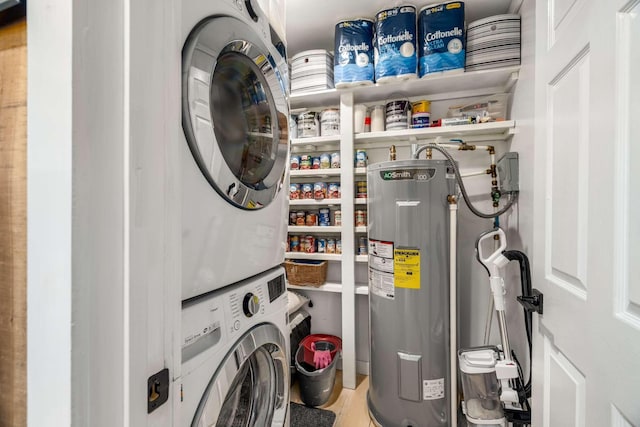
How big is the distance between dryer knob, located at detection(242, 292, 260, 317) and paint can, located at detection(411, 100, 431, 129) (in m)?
1.53

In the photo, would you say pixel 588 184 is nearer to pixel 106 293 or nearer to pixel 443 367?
pixel 106 293

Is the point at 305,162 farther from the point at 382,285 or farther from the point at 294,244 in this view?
the point at 382,285

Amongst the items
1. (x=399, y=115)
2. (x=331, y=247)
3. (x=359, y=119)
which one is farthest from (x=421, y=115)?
(x=331, y=247)

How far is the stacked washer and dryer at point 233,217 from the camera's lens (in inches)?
22.9

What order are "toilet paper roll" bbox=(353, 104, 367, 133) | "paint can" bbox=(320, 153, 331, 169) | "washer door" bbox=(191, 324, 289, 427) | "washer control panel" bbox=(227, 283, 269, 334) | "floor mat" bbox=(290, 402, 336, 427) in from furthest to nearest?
"paint can" bbox=(320, 153, 331, 169)
"toilet paper roll" bbox=(353, 104, 367, 133)
"floor mat" bbox=(290, 402, 336, 427)
"washer door" bbox=(191, 324, 289, 427)
"washer control panel" bbox=(227, 283, 269, 334)

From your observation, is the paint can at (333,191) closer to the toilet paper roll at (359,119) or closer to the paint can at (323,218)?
the paint can at (323,218)

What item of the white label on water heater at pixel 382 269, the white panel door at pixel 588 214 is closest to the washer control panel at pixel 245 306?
the white panel door at pixel 588 214

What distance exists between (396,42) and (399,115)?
0.42 meters

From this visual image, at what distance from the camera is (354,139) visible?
1.96 m

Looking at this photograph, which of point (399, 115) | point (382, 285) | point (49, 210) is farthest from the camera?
point (399, 115)

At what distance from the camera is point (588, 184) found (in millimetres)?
653

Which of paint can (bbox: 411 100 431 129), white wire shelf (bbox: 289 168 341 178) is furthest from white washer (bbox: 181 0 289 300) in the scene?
paint can (bbox: 411 100 431 129)

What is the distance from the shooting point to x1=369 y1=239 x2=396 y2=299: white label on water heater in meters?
1.58

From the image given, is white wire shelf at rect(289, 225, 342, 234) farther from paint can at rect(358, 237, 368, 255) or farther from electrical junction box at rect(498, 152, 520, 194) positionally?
electrical junction box at rect(498, 152, 520, 194)
